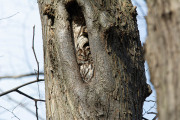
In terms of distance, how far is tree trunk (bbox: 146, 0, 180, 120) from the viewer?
80cm

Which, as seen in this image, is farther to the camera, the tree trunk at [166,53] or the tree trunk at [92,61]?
the tree trunk at [92,61]

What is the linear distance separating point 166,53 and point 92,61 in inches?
47.2

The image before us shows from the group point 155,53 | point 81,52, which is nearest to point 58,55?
point 81,52

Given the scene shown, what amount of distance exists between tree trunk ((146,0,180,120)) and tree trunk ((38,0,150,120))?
96 centimetres

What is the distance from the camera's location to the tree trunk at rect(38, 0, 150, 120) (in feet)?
6.03

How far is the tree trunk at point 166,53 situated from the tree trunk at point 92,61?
96 cm

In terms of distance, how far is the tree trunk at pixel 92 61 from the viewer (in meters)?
1.84

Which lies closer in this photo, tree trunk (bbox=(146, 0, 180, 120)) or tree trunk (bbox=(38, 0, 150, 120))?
tree trunk (bbox=(146, 0, 180, 120))

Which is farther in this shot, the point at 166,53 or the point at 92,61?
the point at 92,61

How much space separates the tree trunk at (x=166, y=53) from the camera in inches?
31.7

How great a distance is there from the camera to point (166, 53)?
843mm

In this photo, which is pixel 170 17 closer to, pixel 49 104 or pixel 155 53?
pixel 155 53

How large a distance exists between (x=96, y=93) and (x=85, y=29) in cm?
55

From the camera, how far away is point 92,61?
6.63 ft
